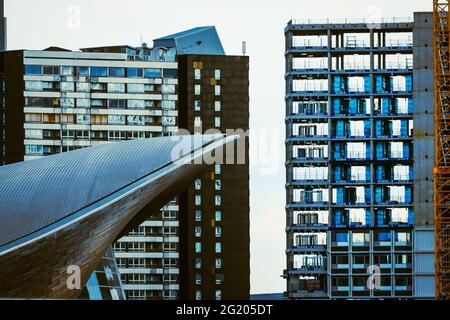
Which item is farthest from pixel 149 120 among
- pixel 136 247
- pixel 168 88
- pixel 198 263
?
pixel 198 263

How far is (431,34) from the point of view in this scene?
7300cm

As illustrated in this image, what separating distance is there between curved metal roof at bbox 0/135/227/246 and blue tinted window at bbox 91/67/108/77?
56195mm

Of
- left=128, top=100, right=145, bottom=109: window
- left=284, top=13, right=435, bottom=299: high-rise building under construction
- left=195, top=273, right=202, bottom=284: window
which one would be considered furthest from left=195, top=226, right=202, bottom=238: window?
left=284, top=13, right=435, bottom=299: high-rise building under construction

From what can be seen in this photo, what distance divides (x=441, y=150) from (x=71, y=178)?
110ft

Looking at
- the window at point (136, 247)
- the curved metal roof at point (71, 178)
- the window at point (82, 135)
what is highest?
the window at point (82, 135)

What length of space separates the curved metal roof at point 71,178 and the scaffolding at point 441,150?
2700cm

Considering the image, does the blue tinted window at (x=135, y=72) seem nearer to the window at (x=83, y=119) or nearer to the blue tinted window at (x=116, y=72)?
the blue tinted window at (x=116, y=72)

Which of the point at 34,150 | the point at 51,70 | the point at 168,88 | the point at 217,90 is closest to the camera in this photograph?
the point at 34,150

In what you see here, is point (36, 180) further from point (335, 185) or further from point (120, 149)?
point (335, 185)

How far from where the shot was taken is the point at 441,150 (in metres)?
71.5

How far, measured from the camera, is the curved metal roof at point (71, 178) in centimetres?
4147

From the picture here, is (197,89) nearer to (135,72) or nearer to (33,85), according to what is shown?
(135,72)

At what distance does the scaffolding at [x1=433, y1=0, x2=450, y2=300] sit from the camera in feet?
229

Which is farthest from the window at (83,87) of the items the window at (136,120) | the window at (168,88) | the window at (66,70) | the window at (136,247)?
the window at (136,247)
